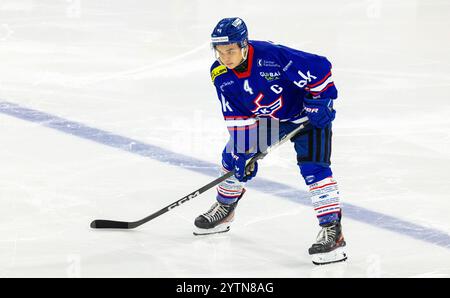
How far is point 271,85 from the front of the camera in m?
3.98

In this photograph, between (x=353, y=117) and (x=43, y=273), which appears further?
(x=353, y=117)

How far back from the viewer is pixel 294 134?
4.07 m

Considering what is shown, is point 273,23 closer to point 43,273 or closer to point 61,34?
point 61,34

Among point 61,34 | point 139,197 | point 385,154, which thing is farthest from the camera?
point 61,34

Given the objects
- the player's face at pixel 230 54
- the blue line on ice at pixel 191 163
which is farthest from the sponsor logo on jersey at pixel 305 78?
the blue line on ice at pixel 191 163

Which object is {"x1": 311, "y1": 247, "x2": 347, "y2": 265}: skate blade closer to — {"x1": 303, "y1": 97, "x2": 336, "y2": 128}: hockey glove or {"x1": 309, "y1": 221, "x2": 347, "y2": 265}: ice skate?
{"x1": 309, "y1": 221, "x2": 347, "y2": 265}: ice skate

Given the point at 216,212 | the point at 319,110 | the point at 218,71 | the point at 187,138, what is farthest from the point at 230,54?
the point at 187,138

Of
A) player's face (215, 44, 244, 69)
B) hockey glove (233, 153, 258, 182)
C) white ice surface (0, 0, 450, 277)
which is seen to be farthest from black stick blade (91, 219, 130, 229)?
player's face (215, 44, 244, 69)

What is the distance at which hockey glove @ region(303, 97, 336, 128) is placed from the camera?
3891mm

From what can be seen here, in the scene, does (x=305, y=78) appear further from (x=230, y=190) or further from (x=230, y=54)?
(x=230, y=190)
